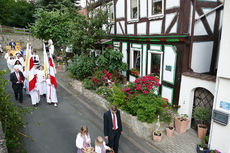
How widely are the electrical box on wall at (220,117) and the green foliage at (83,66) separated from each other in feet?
23.4

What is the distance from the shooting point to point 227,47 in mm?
4832

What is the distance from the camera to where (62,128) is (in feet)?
21.9

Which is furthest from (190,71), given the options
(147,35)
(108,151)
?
(108,151)

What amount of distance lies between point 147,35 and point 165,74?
2245 millimetres

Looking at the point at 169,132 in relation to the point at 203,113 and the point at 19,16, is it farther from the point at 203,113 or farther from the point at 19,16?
the point at 19,16

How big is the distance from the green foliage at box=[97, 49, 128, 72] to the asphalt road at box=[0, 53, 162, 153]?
2592 mm

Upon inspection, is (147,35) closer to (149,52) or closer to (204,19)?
(149,52)

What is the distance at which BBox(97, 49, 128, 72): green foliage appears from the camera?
31.8 ft

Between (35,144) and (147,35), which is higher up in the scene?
(147,35)

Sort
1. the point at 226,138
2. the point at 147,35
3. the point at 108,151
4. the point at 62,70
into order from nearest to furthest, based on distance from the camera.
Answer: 1. the point at 108,151
2. the point at 226,138
3. the point at 147,35
4. the point at 62,70

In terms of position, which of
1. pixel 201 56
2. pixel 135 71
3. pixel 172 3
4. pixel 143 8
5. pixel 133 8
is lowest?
pixel 135 71

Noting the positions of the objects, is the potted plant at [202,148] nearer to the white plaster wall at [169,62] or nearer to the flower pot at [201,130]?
the flower pot at [201,130]

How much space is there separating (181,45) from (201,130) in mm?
3452

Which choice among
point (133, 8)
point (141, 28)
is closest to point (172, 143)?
point (141, 28)
